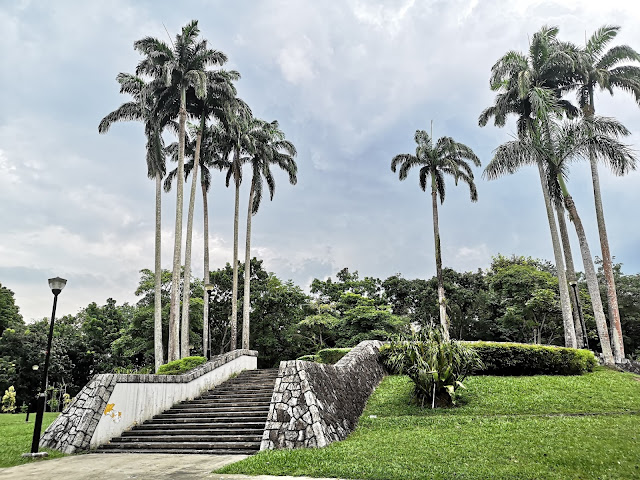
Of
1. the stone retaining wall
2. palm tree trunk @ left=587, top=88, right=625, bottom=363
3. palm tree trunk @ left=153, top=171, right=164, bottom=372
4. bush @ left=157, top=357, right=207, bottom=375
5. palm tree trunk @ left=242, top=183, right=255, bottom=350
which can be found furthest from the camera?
palm tree trunk @ left=242, top=183, right=255, bottom=350

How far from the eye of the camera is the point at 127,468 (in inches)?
259

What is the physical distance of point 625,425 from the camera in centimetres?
718

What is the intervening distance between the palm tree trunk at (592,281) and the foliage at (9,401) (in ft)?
95.7

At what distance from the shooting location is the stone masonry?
24.3 feet

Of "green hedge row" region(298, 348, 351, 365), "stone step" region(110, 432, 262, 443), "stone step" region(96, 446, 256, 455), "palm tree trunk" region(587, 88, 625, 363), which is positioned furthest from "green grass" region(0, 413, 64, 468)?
"palm tree trunk" region(587, 88, 625, 363)

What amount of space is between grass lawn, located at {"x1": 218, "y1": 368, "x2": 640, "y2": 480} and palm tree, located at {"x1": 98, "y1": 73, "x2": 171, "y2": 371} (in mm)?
11459

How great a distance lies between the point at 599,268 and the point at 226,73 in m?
30.7

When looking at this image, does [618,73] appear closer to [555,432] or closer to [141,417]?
[555,432]

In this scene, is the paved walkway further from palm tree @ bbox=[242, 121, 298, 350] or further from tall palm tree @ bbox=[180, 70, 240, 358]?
palm tree @ bbox=[242, 121, 298, 350]

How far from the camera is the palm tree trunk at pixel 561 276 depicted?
56.8 feet

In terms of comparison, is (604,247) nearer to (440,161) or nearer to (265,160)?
(440,161)

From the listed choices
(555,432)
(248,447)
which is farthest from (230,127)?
(555,432)

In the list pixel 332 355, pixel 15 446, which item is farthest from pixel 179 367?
pixel 332 355

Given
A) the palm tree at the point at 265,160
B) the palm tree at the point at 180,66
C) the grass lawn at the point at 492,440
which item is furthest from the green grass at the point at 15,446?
the palm tree at the point at 265,160
